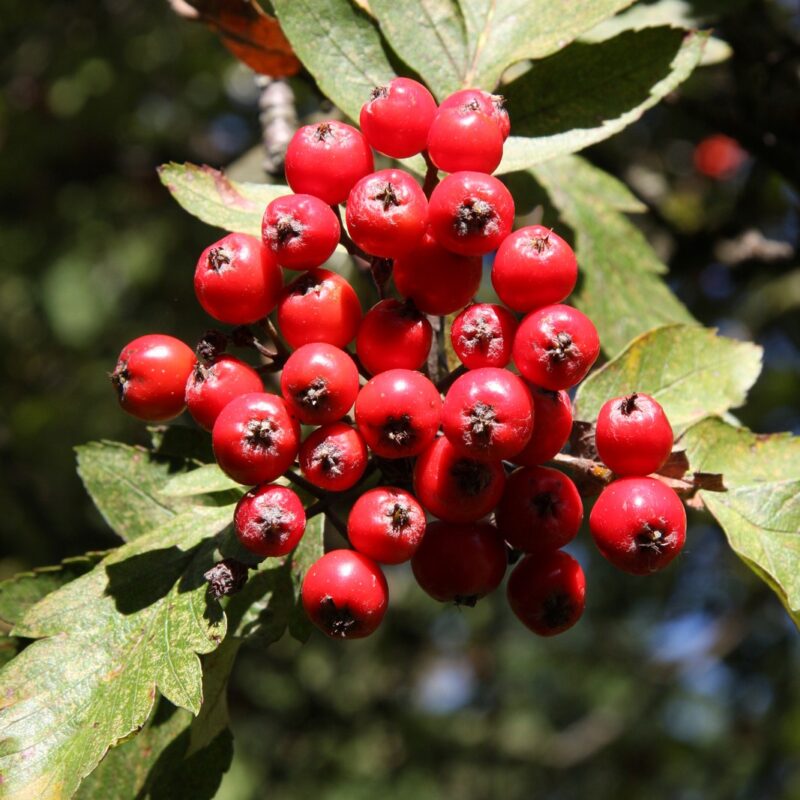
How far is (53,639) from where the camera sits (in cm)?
184

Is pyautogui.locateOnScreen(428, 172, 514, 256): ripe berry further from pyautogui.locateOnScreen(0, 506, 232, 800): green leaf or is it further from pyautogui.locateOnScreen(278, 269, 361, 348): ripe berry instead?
pyautogui.locateOnScreen(0, 506, 232, 800): green leaf

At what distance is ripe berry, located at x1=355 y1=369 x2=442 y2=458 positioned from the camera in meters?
1.71

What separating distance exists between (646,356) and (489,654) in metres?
6.44

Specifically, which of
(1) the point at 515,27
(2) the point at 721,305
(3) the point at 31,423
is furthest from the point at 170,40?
(1) the point at 515,27

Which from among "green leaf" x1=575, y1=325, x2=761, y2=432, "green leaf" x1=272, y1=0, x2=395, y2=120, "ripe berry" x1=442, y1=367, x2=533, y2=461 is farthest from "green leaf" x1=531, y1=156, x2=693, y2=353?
"ripe berry" x1=442, y1=367, x2=533, y2=461

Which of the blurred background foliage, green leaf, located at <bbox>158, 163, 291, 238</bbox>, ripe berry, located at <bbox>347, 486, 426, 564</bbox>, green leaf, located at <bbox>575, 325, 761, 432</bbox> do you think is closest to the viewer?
ripe berry, located at <bbox>347, 486, 426, 564</bbox>

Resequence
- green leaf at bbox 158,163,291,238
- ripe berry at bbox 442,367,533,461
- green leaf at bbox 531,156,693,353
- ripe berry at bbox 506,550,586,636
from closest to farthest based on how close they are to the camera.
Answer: ripe berry at bbox 442,367,533,461 < ripe berry at bbox 506,550,586,636 < green leaf at bbox 158,163,291,238 < green leaf at bbox 531,156,693,353

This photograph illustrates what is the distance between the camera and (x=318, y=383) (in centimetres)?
171

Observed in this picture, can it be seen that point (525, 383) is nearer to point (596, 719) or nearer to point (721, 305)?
point (721, 305)

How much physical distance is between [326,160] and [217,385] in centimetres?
50

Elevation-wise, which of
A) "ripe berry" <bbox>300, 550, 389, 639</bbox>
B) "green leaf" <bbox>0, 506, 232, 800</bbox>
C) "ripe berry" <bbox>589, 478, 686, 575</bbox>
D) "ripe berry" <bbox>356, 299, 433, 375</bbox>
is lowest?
"ripe berry" <bbox>589, 478, 686, 575</bbox>

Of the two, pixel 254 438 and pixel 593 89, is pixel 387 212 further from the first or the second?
pixel 593 89

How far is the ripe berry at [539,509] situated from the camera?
70.1 inches

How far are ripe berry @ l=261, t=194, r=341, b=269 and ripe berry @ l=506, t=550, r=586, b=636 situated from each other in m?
0.75
